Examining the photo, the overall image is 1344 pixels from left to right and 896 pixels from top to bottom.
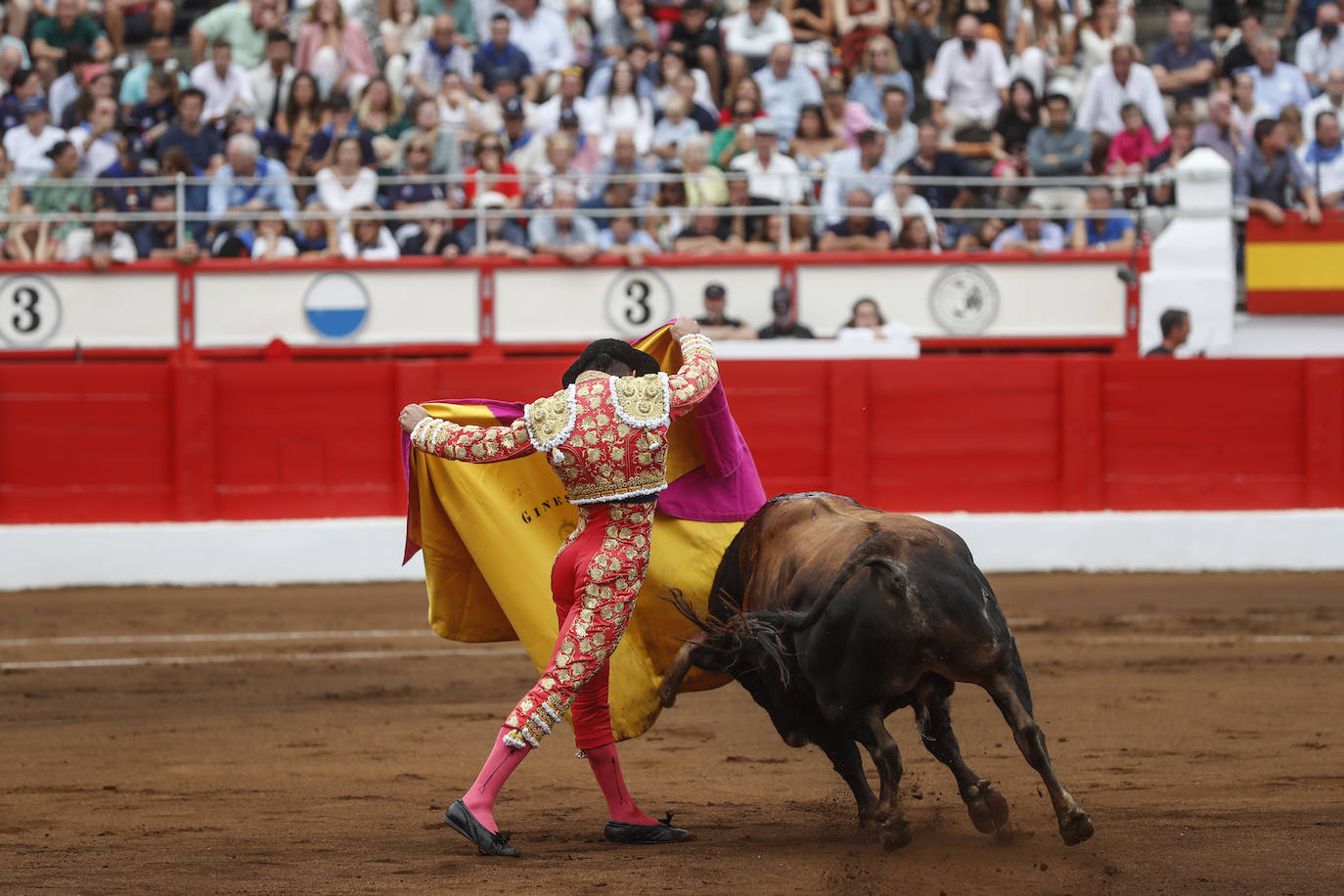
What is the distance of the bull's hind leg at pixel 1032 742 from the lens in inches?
146

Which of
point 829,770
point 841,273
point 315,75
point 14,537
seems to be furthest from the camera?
point 315,75

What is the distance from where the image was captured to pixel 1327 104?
1223cm

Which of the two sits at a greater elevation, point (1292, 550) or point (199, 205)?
point (199, 205)

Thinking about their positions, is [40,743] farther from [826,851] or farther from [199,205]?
[199,205]

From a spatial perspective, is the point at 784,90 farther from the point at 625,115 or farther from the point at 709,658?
the point at 709,658

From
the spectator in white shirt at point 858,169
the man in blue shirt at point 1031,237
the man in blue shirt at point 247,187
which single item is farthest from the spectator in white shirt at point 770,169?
the man in blue shirt at point 247,187

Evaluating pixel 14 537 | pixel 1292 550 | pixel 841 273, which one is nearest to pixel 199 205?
pixel 14 537

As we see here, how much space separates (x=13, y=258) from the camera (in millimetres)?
11570

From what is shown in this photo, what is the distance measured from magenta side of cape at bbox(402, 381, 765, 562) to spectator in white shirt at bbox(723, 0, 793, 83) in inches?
329

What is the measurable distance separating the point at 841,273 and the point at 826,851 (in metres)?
7.70

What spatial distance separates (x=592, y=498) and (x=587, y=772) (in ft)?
4.96

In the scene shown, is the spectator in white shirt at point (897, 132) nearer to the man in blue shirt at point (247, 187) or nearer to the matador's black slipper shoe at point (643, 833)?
the man in blue shirt at point (247, 187)

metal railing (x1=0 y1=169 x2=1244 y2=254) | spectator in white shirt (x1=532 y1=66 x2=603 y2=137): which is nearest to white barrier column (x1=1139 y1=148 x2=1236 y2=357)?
metal railing (x1=0 y1=169 x2=1244 y2=254)

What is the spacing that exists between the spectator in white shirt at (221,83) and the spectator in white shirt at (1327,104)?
7896mm
